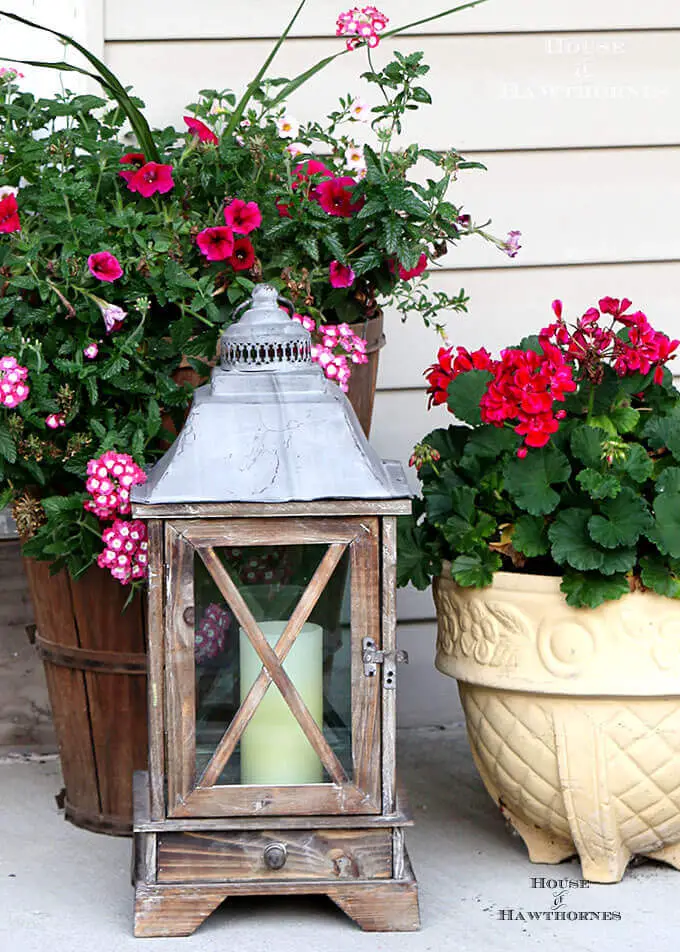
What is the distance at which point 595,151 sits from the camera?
2693 mm

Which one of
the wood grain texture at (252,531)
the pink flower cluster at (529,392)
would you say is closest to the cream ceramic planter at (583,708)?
the pink flower cluster at (529,392)

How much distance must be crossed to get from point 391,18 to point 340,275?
78 cm

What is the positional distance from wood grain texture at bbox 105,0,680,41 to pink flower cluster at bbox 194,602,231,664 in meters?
1.39

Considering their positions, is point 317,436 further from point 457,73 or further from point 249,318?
point 457,73

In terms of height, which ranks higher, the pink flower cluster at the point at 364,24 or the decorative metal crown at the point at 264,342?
the pink flower cluster at the point at 364,24

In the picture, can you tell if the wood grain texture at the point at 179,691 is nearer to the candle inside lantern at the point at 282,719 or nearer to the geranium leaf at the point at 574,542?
the candle inside lantern at the point at 282,719

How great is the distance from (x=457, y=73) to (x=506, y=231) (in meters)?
0.33

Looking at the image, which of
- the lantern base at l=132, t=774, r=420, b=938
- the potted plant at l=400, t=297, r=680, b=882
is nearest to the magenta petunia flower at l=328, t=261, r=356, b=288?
the potted plant at l=400, t=297, r=680, b=882

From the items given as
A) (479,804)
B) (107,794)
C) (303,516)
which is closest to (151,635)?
(303,516)

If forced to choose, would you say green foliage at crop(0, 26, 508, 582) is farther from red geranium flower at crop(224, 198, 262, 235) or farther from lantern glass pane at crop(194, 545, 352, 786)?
lantern glass pane at crop(194, 545, 352, 786)

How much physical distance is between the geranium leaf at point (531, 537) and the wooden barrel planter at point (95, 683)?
2.06ft

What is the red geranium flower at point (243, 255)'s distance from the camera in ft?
6.65

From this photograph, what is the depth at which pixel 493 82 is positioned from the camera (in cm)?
265

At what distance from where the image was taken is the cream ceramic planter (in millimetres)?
1794
